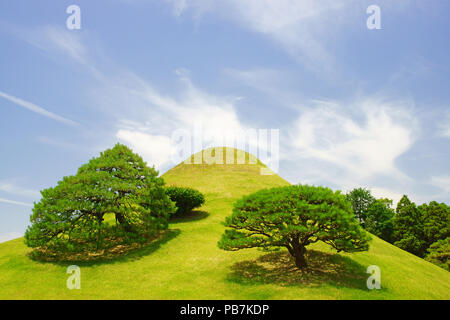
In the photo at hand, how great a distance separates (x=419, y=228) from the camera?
125 ft

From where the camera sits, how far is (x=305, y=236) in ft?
54.3

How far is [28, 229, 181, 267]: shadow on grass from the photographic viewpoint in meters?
19.5

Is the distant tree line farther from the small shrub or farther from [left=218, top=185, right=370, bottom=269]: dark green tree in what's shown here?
the small shrub

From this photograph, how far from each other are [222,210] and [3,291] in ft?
65.7

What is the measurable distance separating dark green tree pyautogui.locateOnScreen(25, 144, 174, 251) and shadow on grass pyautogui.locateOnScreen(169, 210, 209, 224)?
484 centimetres

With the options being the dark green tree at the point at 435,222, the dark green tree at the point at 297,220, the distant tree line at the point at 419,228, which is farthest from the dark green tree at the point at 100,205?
the dark green tree at the point at 435,222

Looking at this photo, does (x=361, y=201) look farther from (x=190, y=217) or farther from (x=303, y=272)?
(x=303, y=272)

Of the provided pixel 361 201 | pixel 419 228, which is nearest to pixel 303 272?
pixel 419 228

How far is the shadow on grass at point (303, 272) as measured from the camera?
15.6 meters

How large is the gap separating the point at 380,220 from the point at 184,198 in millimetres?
36495

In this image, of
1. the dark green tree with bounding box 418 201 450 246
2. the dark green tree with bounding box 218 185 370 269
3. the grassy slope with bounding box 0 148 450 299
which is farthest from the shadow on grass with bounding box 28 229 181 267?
the dark green tree with bounding box 418 201 450 246

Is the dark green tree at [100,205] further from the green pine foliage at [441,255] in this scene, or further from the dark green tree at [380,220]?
the dark green tree at [380,220]

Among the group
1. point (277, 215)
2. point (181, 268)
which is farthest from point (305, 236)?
point (181, 268)
